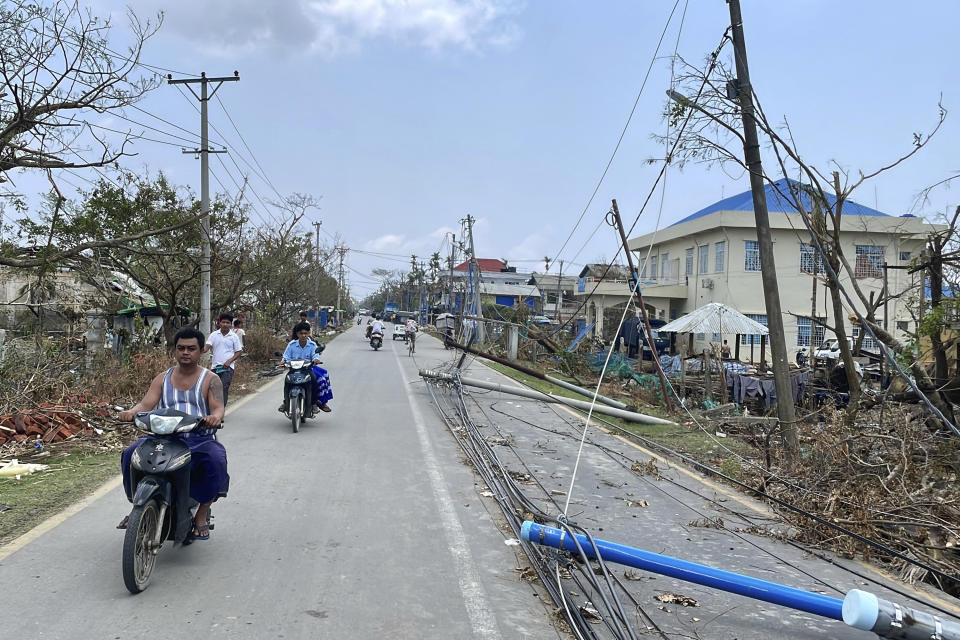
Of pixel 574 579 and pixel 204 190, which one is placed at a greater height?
pixel 204 190

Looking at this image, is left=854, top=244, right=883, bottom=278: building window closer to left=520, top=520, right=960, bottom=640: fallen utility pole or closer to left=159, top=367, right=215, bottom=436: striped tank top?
left=520, top=520, right=960, bottom=640: fallen utility pole

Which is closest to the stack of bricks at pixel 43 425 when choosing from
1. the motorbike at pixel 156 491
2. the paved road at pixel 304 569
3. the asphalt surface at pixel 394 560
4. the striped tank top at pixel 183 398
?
the asphalt surface at pixel 394 560

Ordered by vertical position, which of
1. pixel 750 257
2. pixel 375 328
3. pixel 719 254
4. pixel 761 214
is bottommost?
pixel 375 328

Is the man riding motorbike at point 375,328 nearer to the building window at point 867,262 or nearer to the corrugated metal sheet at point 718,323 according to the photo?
the corrugated metal sheet at point 718,323

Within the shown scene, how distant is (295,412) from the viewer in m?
11.4

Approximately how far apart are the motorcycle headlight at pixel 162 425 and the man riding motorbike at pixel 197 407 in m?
0.32

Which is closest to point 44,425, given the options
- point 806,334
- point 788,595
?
point 788,595

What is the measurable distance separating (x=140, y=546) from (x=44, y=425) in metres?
6.30

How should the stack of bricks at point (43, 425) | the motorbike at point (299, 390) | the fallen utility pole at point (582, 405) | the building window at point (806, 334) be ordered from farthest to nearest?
the building window at point (806, 334) < the fallen utility pole at point (582, 405) < the motorbike at point (299, 390) < the stack of bricks at point (43, 425)

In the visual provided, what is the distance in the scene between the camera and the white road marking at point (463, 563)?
173 inches

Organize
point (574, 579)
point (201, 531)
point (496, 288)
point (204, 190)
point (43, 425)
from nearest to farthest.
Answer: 1. point (574, 579)
2. point (201, 531)
3. point (43, 425)
4. point (204, 190)
5. point (496, 288)

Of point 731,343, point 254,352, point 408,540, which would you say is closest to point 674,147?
point 408,540

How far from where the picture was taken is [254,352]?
25.9 metres

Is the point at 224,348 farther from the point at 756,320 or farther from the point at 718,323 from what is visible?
the point at 756,320
